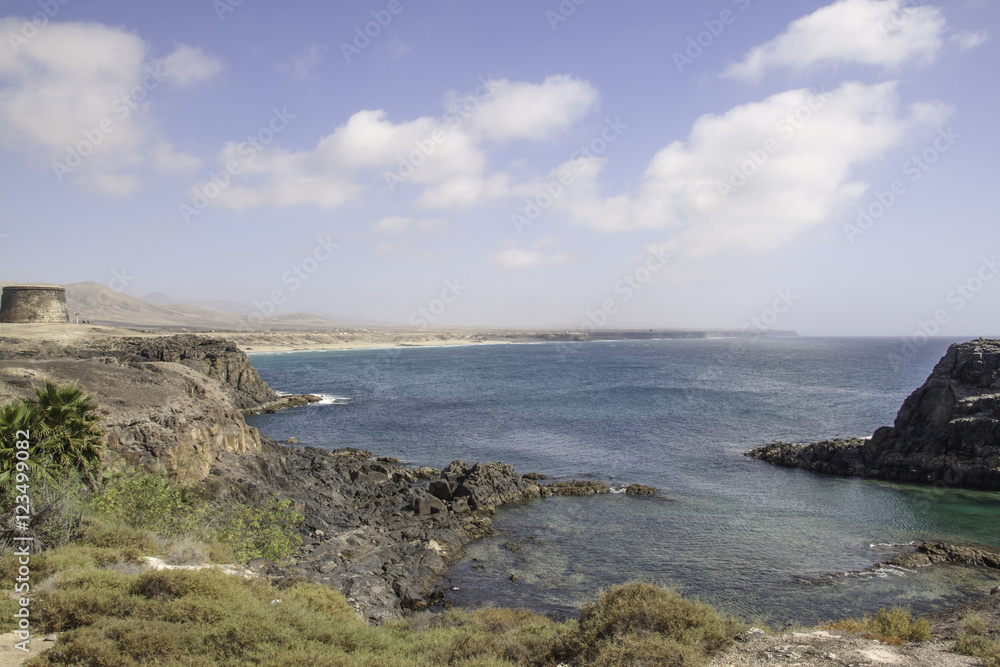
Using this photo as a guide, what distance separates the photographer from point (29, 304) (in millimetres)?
49906

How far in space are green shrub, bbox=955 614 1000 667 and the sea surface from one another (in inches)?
234

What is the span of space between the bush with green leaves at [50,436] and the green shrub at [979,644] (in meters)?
20.0

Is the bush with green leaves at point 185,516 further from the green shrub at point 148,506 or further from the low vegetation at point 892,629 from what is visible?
the low vegetation at point 892,629

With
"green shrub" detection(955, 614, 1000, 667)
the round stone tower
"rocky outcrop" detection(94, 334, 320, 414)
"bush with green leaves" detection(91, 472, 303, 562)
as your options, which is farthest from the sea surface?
the round stone tower

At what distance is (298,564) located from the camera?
17297mm

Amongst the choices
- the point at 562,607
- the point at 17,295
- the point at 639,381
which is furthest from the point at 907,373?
the point at 17,295

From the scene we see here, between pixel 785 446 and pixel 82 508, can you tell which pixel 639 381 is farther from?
pixel 82 508

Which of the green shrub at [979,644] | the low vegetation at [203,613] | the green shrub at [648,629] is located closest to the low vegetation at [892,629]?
the low vegetation at [203,613]

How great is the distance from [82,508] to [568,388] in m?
61.6

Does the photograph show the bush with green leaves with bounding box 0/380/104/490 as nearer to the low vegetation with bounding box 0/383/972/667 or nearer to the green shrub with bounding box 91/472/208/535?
the low vegetation with bounding box 0/383/972/667

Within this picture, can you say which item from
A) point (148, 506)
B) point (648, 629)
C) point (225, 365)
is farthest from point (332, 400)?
point (648, 629)

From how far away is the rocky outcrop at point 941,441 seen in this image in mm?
32559

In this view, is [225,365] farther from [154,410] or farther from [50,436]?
[50,436]

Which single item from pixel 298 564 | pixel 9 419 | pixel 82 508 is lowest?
pixel 298 564
